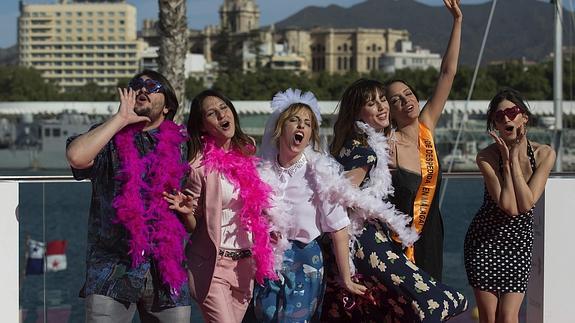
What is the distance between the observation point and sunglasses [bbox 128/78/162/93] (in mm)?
3617

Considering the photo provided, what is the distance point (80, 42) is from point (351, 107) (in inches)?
6000

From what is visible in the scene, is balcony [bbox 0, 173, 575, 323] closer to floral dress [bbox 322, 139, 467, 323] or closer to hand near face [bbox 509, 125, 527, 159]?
hand near face [bbox 509, 125, 527, 159]

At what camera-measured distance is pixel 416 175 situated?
159 inches

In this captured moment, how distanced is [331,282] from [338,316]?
0.16m

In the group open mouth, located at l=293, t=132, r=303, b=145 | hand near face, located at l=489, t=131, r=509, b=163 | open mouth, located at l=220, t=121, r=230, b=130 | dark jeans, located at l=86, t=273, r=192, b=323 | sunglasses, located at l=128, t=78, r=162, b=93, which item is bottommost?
dark jeans, located at l=86, t=273, r=192, b=323

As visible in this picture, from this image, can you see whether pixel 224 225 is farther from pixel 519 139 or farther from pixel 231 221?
pixel 519 139

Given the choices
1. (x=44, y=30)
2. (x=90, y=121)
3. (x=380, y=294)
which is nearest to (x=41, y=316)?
(x=380, y=294)

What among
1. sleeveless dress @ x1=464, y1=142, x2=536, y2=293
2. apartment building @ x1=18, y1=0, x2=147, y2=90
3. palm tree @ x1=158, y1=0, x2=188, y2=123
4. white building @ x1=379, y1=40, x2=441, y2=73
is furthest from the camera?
apartment building @ x1=18, y1=0, x2=147, y2=90

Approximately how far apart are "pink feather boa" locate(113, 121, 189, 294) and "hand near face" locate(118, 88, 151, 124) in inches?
2.9

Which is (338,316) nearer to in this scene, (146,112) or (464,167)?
(146,112)

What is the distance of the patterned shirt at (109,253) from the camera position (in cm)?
348

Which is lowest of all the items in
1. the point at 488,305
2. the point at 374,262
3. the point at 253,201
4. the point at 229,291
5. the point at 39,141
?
the point at 39,141

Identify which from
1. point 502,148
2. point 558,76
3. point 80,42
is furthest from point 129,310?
point 80,42

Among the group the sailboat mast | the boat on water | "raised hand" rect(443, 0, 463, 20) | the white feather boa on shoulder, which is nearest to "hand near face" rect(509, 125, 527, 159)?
the white feather boa on shoulder
